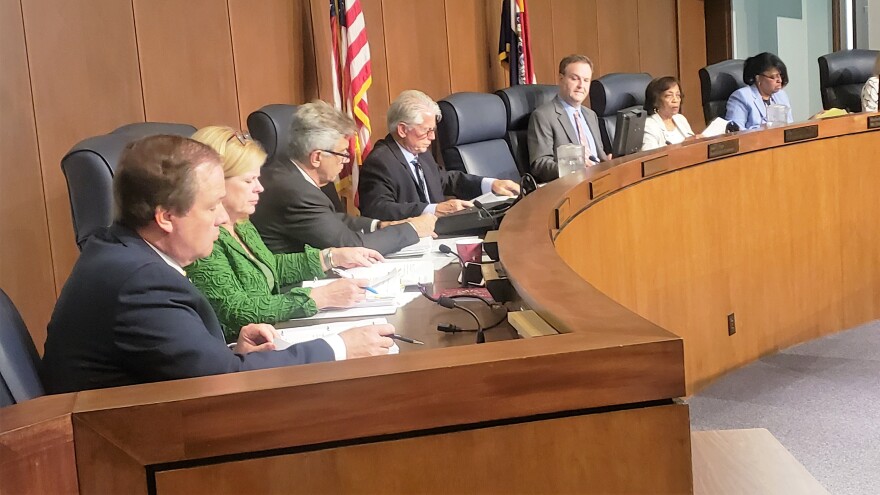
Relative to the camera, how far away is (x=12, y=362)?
1.42 meters

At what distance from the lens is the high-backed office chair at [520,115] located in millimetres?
5121

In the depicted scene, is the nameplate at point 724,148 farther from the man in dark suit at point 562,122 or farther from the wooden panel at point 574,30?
the wooden panel at point 574,30

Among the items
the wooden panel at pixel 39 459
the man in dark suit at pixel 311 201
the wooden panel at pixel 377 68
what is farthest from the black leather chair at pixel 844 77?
the wooden panel at pixel 39 459

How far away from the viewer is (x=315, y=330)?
202cm

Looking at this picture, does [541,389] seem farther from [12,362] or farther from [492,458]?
[12,362]

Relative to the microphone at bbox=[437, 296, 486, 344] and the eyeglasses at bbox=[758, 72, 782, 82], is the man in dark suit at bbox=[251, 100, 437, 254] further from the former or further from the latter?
the eyeglasses at bbox=[758, 72, 782, 82]

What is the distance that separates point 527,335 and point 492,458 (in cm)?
24

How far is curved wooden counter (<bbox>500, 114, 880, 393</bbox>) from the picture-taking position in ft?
9.64

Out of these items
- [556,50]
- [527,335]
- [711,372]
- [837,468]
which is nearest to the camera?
[527,335]

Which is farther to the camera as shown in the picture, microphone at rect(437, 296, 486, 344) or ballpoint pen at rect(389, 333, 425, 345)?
ballpoint pen at rect(389, 333, 425, 345)

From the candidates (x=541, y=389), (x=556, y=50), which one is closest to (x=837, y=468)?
(x=541, y=389)

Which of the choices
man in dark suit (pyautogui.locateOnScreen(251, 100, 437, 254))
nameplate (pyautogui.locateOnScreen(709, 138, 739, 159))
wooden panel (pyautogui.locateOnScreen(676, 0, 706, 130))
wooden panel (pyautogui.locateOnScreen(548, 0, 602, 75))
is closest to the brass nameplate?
man in dark suit (pyautogui.locateOnScreen(251, 100, 437, 254))

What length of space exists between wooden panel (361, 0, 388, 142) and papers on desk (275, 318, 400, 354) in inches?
134

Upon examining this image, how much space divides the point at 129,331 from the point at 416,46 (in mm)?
4407
